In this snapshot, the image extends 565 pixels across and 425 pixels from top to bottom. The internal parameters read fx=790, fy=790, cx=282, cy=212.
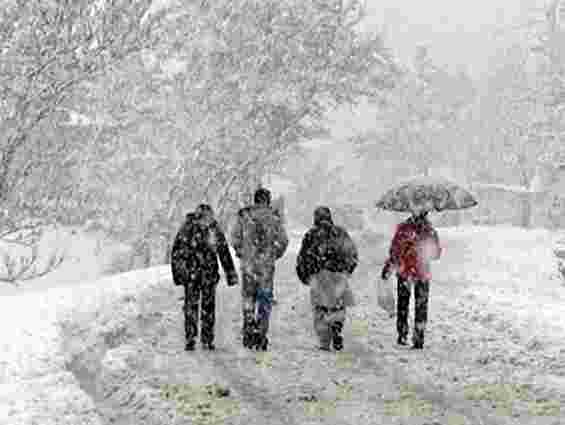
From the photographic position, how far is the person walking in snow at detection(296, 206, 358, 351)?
33.3ft

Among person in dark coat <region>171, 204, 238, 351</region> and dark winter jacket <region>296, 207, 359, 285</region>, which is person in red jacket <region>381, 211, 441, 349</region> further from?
person in dark coat <region>171, 204, 238, 351</region>

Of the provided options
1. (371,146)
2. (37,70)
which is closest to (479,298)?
(37,70)

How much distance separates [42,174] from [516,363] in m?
11.4

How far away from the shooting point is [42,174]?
17.5 m

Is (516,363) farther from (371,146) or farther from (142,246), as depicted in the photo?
(371,146)

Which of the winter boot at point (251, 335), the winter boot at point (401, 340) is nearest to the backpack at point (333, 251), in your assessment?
the winter boot at point (251, 335)

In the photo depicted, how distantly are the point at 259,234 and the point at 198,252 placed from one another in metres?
0.87

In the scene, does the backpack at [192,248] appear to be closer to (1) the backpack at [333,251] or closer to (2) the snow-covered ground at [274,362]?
(2) the snow-covered ground at [274,362]

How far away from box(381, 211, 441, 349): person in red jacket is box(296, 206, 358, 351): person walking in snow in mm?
722

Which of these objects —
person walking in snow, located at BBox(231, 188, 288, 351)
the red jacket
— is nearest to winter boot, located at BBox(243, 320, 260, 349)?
person walking in snow, located at BBox(231, 188, 288, 351)

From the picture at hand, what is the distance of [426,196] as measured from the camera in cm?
1202

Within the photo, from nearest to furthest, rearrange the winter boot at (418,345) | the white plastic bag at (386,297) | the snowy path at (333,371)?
the snowy path at (333,371) → the winter boot at (418,345) → the white plastic bag at (386,297)

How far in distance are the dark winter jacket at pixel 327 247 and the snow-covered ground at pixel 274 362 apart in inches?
44.8

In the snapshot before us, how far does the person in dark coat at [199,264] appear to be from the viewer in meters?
9.85
